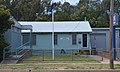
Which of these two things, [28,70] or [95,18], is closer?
[28,70]

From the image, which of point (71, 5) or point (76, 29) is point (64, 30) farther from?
point (71, 5)

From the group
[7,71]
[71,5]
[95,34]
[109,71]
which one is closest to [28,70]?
[7,71]

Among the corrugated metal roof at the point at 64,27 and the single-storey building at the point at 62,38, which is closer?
the single-storey building at the point at 62,38

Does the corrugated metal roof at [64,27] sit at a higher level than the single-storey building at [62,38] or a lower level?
higher

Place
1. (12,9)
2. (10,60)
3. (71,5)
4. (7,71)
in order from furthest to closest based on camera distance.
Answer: (71,5), (12,9), (10,60), (7,71)

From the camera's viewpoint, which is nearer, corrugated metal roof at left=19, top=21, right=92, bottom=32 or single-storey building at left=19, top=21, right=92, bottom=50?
single-storey building at left=19, top=21, right=92, bottom=50

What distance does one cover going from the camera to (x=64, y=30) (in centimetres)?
3925

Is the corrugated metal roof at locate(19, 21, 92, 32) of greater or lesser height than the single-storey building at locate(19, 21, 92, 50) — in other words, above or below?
above

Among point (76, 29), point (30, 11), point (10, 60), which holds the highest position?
point (30, 11)

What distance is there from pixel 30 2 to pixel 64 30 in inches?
931

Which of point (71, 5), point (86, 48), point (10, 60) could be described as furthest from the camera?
point (71, 5)

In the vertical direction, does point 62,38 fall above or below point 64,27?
below

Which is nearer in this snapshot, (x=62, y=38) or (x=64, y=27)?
(x=62, y=38)

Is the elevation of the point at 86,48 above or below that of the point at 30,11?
below
